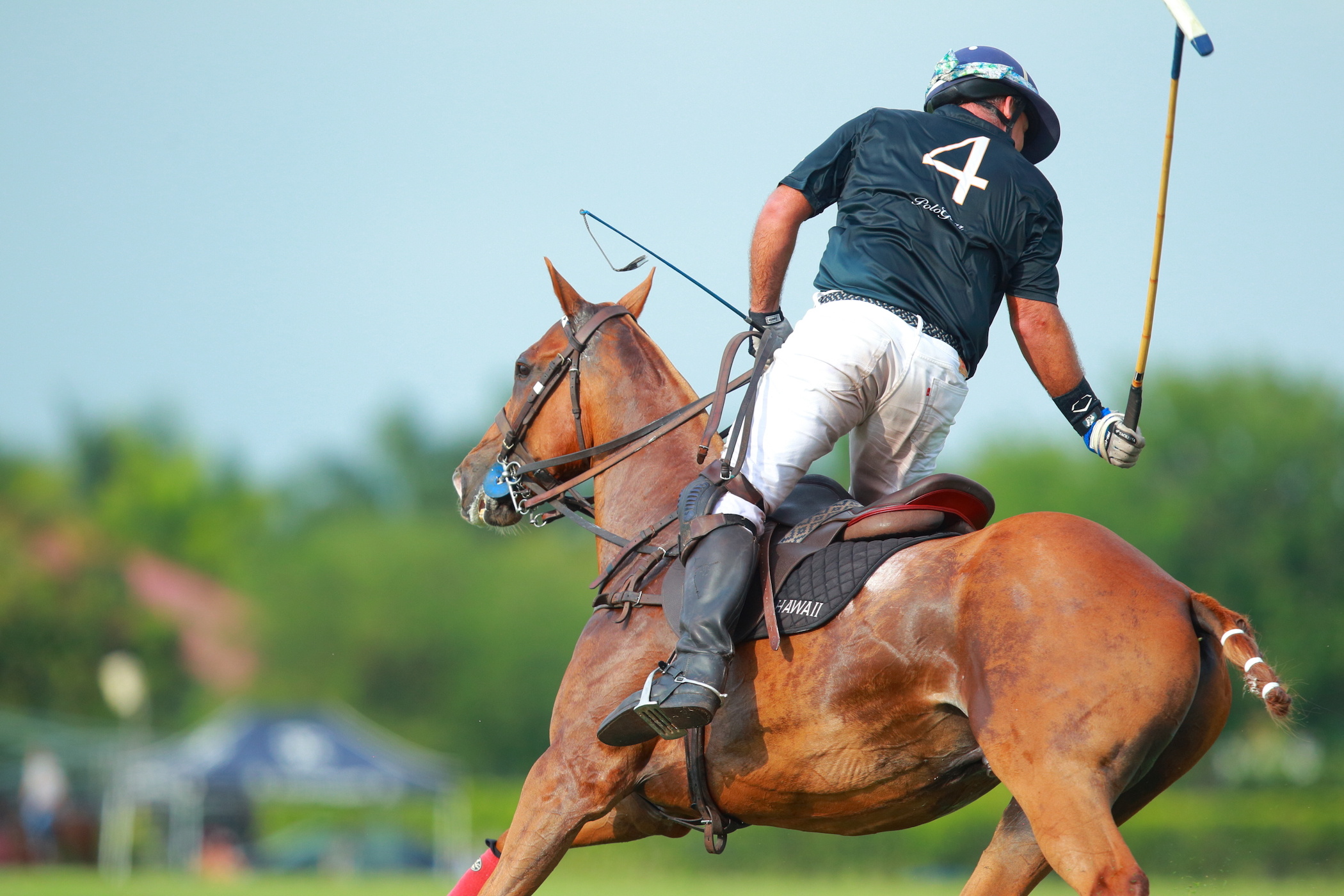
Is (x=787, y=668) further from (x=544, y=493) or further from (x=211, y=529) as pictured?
(x=211, y=529)

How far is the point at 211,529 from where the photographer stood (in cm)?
5981

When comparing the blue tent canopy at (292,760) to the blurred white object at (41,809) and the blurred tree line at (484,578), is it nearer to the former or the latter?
the blurred white object at (41,809)

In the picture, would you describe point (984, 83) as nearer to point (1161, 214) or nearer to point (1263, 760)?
point (1161, 214)

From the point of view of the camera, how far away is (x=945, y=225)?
15.9ft

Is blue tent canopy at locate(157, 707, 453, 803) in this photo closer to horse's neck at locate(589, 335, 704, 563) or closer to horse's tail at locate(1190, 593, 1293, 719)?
horse's neck at locate(589, 335, 704, 563)

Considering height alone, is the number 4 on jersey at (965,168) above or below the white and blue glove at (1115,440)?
above

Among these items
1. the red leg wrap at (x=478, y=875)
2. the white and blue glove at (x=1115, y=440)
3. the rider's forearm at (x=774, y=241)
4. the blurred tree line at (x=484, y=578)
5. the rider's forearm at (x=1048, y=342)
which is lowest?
the blurred tree line at (x=484, y=578)

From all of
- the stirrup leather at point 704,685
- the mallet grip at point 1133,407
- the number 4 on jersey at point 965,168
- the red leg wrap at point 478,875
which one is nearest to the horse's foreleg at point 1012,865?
the stirrup leather at point 704,685

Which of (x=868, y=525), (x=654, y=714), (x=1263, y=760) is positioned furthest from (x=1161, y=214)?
(x=1263, y=760)

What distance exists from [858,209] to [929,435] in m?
0.88

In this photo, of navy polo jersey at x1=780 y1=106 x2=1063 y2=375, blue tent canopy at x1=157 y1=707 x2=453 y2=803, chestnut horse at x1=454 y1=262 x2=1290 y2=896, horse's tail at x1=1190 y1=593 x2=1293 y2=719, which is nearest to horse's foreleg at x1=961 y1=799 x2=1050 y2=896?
chestnut horse at x1=454 y1=262 x2=1290 y2=896

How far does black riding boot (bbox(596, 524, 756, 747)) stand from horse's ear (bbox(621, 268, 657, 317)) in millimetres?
1836

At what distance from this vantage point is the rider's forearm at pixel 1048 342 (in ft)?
16.4

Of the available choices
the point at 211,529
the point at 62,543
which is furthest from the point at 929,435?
the point at 211,529
